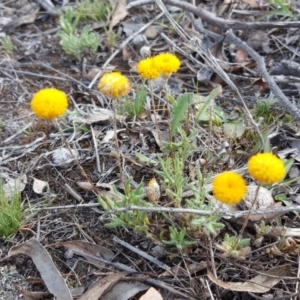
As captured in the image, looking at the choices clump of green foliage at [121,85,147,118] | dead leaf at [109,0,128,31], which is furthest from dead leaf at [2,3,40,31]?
clump of green foliage at [121,85,147,118]

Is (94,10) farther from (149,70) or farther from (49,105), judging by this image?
(49,105)

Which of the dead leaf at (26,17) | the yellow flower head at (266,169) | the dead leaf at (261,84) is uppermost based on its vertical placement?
the yellow flower head at (266,169)

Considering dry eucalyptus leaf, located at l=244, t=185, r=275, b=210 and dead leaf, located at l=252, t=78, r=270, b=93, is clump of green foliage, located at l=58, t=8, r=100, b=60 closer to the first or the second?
dead leaf, located at l=252, t=78, r=270, b=93

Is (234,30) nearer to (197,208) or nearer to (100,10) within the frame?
(100,10)

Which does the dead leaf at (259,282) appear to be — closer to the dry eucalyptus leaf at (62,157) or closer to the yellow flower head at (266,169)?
the yellow flower head at (266,169)

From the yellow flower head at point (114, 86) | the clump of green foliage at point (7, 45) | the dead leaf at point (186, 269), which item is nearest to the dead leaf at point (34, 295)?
the dead leaf at point (186, 269)

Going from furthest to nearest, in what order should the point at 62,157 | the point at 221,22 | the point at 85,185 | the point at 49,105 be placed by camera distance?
the point at 221,22 → the point at 62,157 → the point at 85,185 → the point at 49,105

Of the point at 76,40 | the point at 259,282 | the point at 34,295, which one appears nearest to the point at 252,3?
the point at 76,40
